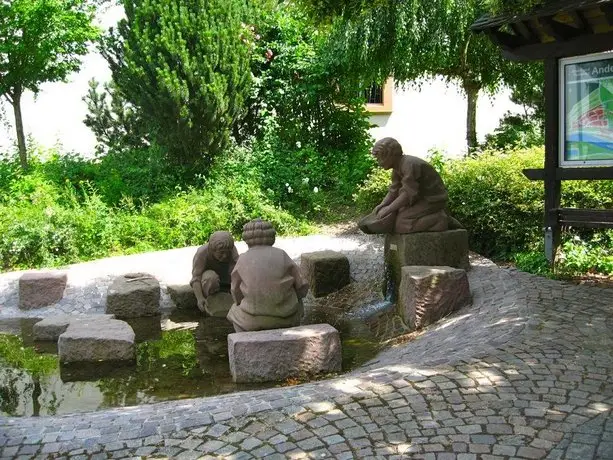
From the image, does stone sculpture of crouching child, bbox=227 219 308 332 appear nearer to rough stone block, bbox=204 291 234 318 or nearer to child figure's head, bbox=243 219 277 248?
child figure's head, bbox=243 219 277 248

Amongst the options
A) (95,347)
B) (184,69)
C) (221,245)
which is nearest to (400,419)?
(95,347)

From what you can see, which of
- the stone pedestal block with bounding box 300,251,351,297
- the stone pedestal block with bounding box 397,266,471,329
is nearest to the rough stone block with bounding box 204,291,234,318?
the stone pedestal block with bounding box 300,251,351,297

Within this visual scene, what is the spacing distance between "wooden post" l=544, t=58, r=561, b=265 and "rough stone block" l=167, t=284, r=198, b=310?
4.40 m

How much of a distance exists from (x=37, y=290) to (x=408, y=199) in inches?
186

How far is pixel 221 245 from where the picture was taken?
771cm

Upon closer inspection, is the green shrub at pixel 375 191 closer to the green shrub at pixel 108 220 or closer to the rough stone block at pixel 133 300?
the green shrub at pixel 108 220

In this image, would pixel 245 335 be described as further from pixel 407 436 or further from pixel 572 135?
pixel 572 135

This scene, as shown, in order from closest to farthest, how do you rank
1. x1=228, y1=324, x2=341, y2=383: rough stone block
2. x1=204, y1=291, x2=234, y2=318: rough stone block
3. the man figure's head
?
x1=228, y1=324, x2=341, y2=383: rough stone block
x1=204, y1=291, x2=234, y2=318: rough stone block
the man figure's head

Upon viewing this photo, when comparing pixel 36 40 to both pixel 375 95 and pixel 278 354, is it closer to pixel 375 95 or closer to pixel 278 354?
pixel 375 95

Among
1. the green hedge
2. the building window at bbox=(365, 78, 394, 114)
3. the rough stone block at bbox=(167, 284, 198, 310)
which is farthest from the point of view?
the building window at bbox=(365, 78, 394, 114)

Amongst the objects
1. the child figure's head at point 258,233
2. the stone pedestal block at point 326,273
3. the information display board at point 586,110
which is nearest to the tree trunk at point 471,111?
the information display board at point 586,110

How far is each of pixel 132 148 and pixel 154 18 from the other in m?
3.74

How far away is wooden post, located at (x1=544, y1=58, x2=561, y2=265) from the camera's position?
28.1 ft

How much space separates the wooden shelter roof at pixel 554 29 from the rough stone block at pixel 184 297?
483 cm
